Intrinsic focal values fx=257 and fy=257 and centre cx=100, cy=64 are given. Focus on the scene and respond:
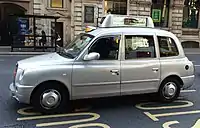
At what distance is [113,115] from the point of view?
16.2 feet

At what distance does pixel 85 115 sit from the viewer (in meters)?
4.88

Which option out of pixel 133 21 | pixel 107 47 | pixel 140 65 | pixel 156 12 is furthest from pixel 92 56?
pixel 156 12

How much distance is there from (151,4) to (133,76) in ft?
58.7

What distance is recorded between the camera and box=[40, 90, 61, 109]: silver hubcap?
4852 mm

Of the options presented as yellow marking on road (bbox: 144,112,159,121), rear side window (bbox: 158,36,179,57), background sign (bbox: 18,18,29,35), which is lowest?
yellow marking on road (bbox: 144,112,159,121)

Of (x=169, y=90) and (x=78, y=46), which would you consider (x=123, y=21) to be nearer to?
(x=78, y=46)

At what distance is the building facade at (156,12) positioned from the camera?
20.1 m

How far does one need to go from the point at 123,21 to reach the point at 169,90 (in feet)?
6.14

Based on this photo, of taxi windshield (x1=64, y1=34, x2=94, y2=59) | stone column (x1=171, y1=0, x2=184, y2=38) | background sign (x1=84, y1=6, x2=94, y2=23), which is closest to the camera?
taxi windshield (x1=64, y1=34, x2=94, y2=59)

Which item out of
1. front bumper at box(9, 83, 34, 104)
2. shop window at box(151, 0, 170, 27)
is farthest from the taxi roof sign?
shop window at box(151, 0, 170, 27)

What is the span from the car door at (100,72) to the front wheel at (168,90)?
110 cm

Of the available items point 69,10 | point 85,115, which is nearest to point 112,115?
point 85,115

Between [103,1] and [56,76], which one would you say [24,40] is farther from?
[56,76]

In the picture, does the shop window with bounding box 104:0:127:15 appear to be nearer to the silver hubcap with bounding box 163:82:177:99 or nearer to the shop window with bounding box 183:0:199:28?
the shop window with bounding box 183:0:199:28
